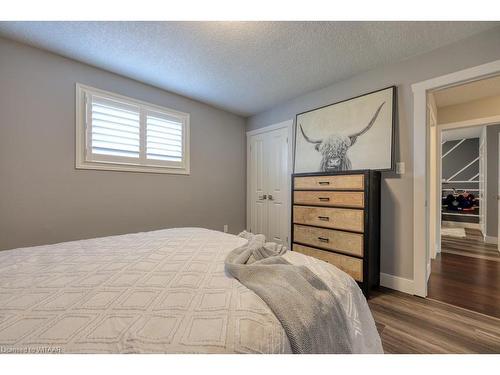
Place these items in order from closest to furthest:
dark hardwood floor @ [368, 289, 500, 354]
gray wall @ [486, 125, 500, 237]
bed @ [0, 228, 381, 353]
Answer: bed @ [0, 228, 381, 353] < dark hardwood floor @ [368, 289, 500, 354] < gray wall @ [486, 125, 500, 237]

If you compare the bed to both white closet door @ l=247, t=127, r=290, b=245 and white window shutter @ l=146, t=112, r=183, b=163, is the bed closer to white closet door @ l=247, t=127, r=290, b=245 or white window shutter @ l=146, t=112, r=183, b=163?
white window shutter @ l=146, t=112, r=183, b=163

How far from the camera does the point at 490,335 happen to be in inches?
60.4

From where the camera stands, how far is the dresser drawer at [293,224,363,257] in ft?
6.96

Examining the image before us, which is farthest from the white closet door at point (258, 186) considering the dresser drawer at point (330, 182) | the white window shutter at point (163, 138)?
→ the white window shutter at point (163, 138)

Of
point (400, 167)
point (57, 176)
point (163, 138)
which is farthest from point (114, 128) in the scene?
point (400, 167)

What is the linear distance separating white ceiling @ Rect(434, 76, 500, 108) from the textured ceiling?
3.46 ft

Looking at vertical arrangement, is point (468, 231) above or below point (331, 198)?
below

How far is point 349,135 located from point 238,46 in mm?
1544

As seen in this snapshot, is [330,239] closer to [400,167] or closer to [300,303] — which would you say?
[400,167]

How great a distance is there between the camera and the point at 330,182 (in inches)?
91.5

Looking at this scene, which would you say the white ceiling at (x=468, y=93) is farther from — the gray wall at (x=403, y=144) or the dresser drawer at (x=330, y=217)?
the dresser drawer at (x=330, y=217)

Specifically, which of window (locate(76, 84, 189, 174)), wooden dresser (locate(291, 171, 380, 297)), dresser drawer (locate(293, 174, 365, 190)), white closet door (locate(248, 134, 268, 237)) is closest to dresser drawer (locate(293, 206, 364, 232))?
wooden dresser (locate(291, 171, 380, 297))
